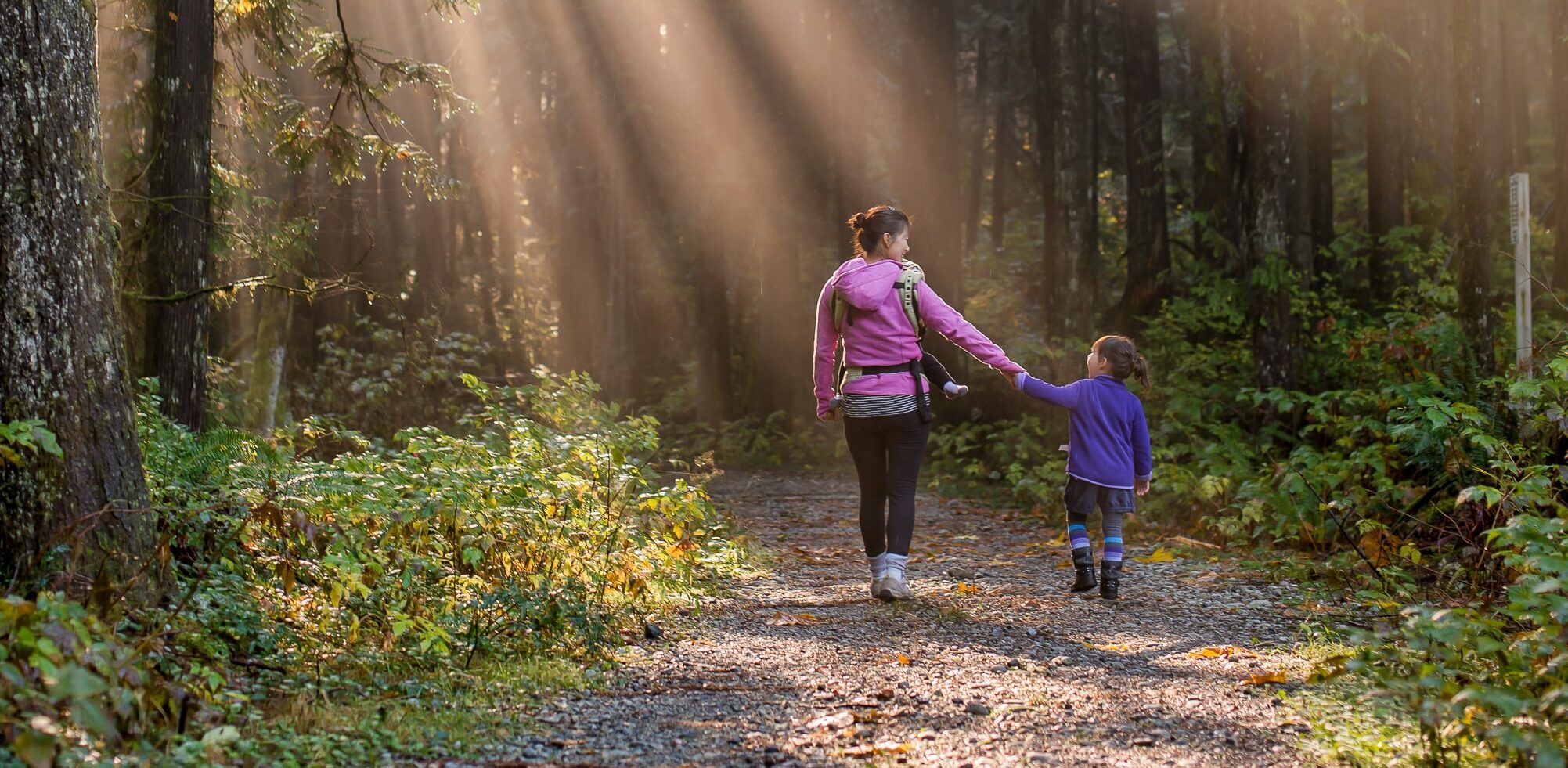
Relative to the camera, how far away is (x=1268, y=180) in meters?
12.5

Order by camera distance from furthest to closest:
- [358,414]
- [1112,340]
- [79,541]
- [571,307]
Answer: [571,307], [358,414], [1112,340], [79,541]

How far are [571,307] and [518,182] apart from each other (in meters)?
7.58

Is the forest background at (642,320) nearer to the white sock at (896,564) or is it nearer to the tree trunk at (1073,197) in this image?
the tree trunk at (1073,197)

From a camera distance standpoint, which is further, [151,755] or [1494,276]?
[1494,276]

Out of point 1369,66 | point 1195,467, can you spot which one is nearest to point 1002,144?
point 1369,66

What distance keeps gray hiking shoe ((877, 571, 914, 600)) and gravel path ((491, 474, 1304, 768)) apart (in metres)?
0.12

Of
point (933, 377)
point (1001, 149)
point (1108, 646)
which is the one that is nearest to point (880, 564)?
point (933, 377)

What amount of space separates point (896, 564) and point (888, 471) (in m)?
0.58

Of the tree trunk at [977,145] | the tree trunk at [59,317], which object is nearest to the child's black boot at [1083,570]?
the tree trunk at [59,317]

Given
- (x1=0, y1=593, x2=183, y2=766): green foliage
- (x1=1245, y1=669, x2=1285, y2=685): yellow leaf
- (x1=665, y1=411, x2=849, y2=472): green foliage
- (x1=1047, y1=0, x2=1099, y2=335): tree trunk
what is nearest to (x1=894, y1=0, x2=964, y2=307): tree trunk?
(x1=1047, y1=0, x2=1099, y2=335): tree trunk

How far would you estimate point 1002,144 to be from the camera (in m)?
36.4

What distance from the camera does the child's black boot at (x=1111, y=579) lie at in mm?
7645

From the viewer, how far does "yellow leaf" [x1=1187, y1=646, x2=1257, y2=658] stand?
5.89m

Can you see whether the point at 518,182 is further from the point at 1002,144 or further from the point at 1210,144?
the point at 1210,144
